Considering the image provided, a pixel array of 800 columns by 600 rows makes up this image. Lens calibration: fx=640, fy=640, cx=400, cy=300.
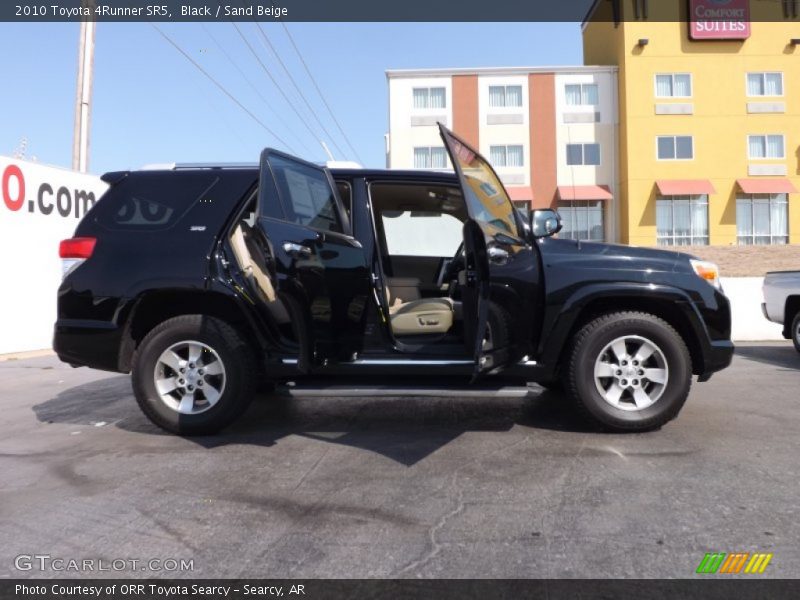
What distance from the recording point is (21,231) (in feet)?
36.3

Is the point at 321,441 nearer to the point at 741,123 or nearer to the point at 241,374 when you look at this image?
the point at 241,374

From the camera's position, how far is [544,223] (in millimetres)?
4496

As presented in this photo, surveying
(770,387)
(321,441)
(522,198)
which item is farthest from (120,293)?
(522,198)

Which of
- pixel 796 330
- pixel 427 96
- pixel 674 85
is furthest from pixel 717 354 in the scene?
pixel 674 85

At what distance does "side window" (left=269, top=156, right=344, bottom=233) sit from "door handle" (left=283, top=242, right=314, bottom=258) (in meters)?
0.18

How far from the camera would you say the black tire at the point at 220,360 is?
4.45m

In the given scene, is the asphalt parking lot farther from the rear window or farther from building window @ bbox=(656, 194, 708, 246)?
building window @ bbox=(656, 194, 708, 246)

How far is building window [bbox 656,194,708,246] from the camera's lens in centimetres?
3472

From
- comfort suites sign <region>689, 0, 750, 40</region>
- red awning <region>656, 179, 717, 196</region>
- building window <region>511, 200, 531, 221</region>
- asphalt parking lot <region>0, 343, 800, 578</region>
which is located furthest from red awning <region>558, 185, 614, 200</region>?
asphalt parking lot <region>0, 343, 800, 578</region>

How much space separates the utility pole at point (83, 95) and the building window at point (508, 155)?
80.6 feet

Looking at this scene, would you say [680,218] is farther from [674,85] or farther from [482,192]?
[482,192]

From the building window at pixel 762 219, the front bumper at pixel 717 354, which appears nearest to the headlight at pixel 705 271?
the front bumper at pixel 717 354

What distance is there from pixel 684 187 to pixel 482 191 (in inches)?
1319
